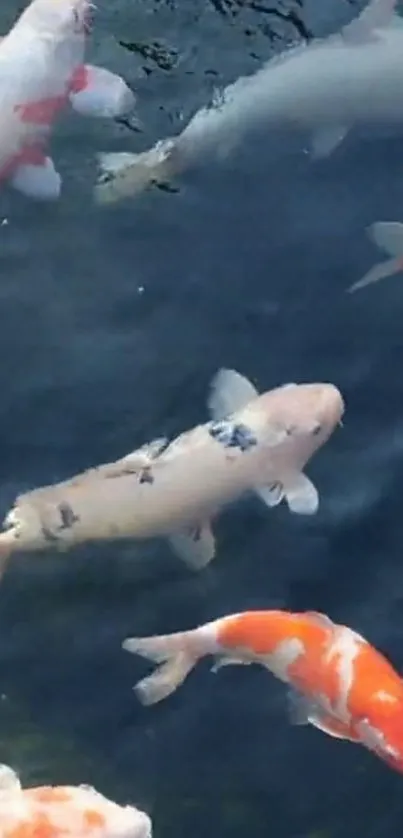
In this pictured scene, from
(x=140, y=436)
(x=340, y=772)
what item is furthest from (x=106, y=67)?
(x=340, y=772)

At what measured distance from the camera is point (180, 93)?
279 inches

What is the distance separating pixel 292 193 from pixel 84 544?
193 cm

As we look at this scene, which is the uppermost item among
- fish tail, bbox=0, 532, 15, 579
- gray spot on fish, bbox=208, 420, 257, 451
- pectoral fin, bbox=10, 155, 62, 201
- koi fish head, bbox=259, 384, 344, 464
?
pectoral fin, bbox=10, 155, 62, 201

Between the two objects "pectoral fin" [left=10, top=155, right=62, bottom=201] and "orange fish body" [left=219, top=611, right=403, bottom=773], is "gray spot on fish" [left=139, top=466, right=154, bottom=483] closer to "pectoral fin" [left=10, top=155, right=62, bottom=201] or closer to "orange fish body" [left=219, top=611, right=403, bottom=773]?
"orange fish body" [left=219, top=611, right=403, bottom=773]

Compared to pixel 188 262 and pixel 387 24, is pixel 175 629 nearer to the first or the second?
pixel 188 262

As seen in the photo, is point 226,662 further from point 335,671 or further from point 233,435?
point 233,435

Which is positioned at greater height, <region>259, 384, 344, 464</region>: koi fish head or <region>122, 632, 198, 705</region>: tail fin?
<region>259, 384, 344, 464</region>: koi fish head

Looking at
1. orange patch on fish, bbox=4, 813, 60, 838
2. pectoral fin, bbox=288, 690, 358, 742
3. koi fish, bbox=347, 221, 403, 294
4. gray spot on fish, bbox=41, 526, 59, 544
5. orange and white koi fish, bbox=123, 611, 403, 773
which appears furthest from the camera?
koi fish, bbox=347, 221, 403, 294

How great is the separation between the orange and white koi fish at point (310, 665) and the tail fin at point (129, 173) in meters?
1.97

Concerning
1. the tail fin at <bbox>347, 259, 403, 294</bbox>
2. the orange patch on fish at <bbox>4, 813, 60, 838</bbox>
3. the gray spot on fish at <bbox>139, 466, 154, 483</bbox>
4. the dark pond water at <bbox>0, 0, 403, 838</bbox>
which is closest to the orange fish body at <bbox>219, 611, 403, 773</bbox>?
the dark pond water at <bbox>0, 0, 403, 838</bbox>

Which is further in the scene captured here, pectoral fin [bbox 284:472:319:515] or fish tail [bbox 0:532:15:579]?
pectoral fin [bbox 284:472:319:515]

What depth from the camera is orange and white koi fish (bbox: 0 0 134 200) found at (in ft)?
21.4

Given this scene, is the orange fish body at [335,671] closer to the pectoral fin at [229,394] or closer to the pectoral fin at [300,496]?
the pectoral fin at [300,496]

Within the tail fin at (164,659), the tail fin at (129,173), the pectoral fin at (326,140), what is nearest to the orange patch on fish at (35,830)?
the tail fin at (164,659)
